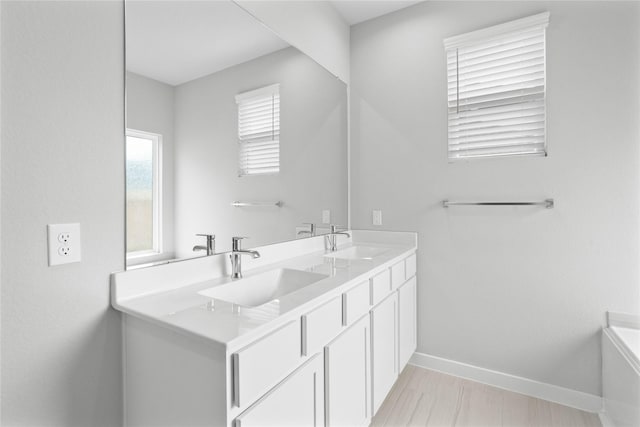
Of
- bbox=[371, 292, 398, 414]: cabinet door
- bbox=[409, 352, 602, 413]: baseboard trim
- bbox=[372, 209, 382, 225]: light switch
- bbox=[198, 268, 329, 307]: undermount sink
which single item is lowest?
bbox=[409, 352, 602, 413]: baseboard trim

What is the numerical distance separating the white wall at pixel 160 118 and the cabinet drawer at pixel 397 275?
3.89ft

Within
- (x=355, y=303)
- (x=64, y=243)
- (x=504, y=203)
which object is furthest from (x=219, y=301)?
(x=504, y=203)

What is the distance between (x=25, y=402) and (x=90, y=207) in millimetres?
567

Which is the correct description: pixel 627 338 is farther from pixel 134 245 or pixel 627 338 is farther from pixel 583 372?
pixel 134 245

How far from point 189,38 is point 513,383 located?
8.45 feet

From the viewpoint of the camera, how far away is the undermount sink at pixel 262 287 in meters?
1.31

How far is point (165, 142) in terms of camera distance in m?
1.31

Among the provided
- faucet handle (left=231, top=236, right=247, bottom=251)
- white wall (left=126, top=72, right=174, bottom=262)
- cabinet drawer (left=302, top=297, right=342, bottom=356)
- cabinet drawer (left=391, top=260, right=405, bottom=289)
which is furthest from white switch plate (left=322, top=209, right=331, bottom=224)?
white wall (left=126, top=72, right=174, bottom=262)

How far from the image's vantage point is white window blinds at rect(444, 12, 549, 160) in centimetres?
195

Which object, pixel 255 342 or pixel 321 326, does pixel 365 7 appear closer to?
pixel 321 326

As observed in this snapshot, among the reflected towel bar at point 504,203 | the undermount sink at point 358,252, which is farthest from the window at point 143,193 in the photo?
the reflected towel bar at point 504,203

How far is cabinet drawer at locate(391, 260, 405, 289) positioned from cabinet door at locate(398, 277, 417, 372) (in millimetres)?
57

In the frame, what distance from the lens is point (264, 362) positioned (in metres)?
0.93

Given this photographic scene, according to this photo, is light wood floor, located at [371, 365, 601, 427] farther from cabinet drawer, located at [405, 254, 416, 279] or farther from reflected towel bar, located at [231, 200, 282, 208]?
reflected towel bar, located at [231, 200, 282, 208]
